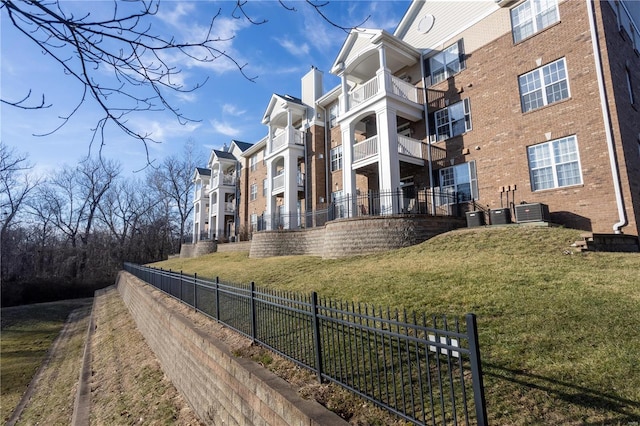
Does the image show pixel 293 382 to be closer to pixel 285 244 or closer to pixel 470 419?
pixel 470 419

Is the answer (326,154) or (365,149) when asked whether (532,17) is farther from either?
(326,154)

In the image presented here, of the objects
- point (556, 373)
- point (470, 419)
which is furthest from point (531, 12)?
point (470, 419)

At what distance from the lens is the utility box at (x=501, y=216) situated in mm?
12153

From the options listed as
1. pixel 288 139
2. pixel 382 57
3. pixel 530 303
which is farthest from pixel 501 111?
pixel 288 139

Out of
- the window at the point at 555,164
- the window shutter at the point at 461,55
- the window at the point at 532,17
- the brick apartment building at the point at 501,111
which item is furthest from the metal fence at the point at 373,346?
the window shutter at the point at 461,55

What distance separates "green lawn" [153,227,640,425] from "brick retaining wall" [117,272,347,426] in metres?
1.83

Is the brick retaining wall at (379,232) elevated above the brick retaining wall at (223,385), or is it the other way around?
the brick retaining wall at (379,232)

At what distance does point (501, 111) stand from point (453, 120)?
83.2 inches

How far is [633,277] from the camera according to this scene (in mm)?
6184

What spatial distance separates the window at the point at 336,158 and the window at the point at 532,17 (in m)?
11.1

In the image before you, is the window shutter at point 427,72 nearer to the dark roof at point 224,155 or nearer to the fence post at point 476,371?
the fence post at point 476,371

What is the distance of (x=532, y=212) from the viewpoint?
36.9 feet

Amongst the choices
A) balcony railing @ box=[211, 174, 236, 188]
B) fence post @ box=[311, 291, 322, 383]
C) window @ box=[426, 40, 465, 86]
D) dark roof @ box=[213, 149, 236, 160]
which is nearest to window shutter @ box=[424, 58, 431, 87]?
window @ box=[426, 40, 465, 86]

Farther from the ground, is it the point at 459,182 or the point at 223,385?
the point at 459,182
